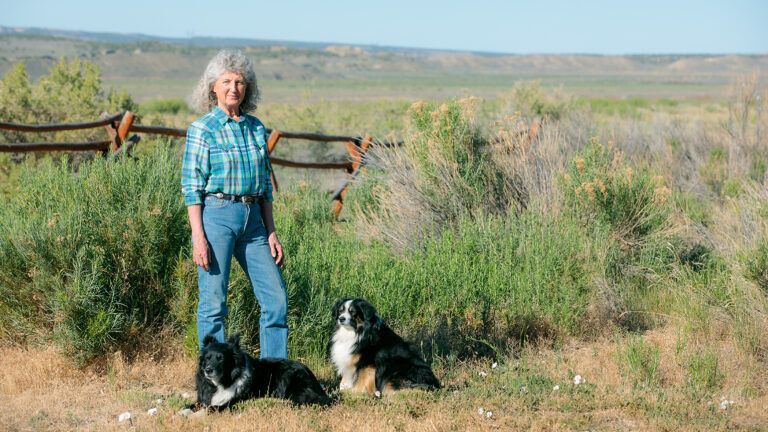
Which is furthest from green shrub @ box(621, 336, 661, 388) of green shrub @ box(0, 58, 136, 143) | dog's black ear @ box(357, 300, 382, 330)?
green shrub @ box(0, 58, 136, 143)

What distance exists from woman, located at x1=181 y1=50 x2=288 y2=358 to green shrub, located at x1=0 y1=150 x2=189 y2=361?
4.11 feet

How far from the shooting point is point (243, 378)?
5.71 m

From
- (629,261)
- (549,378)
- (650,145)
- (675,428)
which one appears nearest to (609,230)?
(629,261)

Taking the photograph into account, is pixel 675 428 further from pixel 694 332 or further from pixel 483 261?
pixel 483 261

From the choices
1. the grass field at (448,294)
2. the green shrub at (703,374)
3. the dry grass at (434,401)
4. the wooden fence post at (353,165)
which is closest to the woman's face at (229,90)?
the grass field at (448,294)

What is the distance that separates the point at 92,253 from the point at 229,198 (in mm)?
1700

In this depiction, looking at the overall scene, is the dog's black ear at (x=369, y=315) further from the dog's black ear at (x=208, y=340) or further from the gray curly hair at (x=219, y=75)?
the gray curly hair at (x=219, y=75)

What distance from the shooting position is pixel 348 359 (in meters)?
6.37

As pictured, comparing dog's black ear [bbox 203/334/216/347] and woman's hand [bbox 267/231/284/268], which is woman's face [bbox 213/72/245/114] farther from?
dog's black ear [bbox 203/334/216/347]

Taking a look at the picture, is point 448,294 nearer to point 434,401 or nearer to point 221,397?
point 434,401

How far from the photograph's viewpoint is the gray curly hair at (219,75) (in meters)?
5.91

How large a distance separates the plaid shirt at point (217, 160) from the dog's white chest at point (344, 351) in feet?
4.08

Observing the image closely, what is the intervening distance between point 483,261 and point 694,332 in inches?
77.1

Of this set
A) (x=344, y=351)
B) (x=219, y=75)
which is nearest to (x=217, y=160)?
(x=219, y=75)
